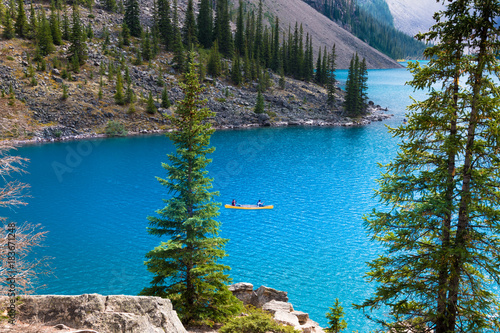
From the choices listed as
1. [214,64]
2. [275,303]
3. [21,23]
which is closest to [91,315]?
[275,303]

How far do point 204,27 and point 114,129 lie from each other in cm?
6570

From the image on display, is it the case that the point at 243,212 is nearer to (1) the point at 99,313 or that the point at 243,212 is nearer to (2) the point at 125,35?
(1) the point at 99,313

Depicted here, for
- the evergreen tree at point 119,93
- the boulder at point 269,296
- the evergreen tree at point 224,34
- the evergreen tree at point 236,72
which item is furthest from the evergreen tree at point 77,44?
the boulder at point 269,296

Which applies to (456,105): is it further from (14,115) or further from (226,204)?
(14,115)

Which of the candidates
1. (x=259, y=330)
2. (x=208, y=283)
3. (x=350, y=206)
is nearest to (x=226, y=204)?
(x=350, y=206)

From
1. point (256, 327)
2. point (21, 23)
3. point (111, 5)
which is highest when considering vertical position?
point (111, 5)

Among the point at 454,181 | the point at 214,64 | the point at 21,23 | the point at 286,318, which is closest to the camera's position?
the point at 454,181

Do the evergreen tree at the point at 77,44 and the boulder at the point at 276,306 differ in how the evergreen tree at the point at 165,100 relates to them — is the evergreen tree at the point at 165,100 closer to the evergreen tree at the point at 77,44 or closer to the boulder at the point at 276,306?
the evergreen tree at the point at 77,44

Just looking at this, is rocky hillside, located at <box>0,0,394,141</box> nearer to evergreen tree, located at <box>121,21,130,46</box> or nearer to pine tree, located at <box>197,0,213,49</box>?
evergreen tree, located at <box>121,21,130,46</box>

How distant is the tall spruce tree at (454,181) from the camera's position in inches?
420

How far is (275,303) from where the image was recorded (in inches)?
796

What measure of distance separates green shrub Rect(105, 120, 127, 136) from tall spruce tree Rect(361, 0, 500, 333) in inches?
3237

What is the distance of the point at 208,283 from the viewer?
1714 cm

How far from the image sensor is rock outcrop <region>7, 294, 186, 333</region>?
34.0ft
